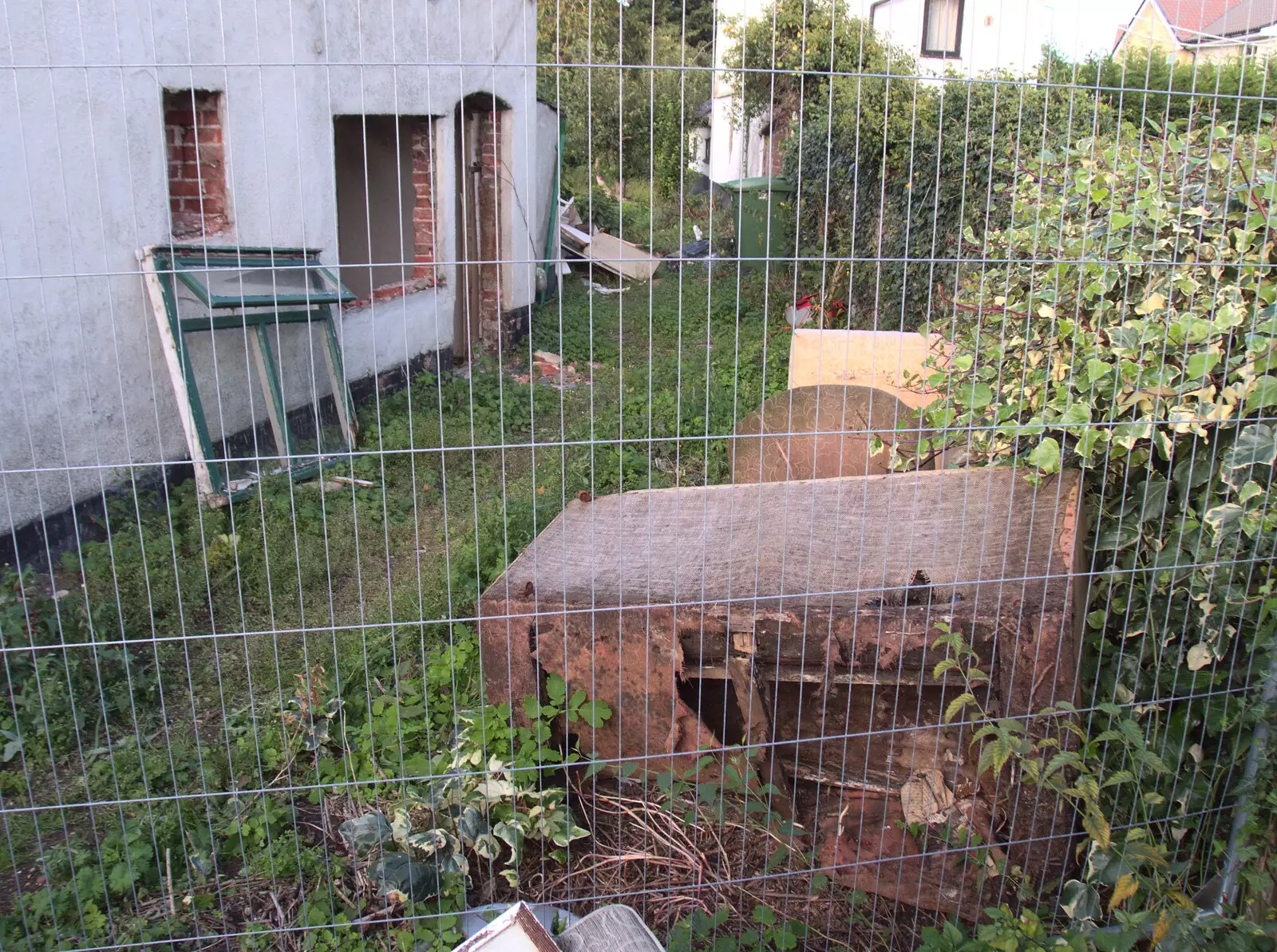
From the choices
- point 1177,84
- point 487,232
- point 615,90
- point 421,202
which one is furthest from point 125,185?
point 615,90

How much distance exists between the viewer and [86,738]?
3447 millimetres

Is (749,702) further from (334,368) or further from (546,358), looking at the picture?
(546,358)

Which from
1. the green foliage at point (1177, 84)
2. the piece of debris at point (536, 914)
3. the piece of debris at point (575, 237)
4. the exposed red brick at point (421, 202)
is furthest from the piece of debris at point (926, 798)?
the piece of debris at point (575, 237)

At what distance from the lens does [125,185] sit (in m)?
5.12

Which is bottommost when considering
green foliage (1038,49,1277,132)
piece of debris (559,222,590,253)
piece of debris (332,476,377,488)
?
piece of debris (332,476,377,488)

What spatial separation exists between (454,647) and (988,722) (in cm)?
186

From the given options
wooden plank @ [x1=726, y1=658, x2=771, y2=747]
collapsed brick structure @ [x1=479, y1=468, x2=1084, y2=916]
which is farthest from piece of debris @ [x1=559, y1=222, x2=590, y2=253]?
wooden plank @ [x1=726, y1=658, x2=771, y2=747]

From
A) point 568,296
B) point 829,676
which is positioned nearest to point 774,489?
point 829,676

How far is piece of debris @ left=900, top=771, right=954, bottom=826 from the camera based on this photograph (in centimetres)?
273

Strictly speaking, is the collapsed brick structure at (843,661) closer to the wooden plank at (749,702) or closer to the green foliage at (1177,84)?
the wooden plank at (749,702)

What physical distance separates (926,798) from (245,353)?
13.3 ft

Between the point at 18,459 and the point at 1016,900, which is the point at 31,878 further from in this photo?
the point at 1016,900

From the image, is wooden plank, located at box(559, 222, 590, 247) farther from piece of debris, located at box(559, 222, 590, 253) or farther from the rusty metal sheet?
the rusty metal sheet

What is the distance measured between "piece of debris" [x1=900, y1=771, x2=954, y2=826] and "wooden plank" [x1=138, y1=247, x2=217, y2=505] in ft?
12.6
